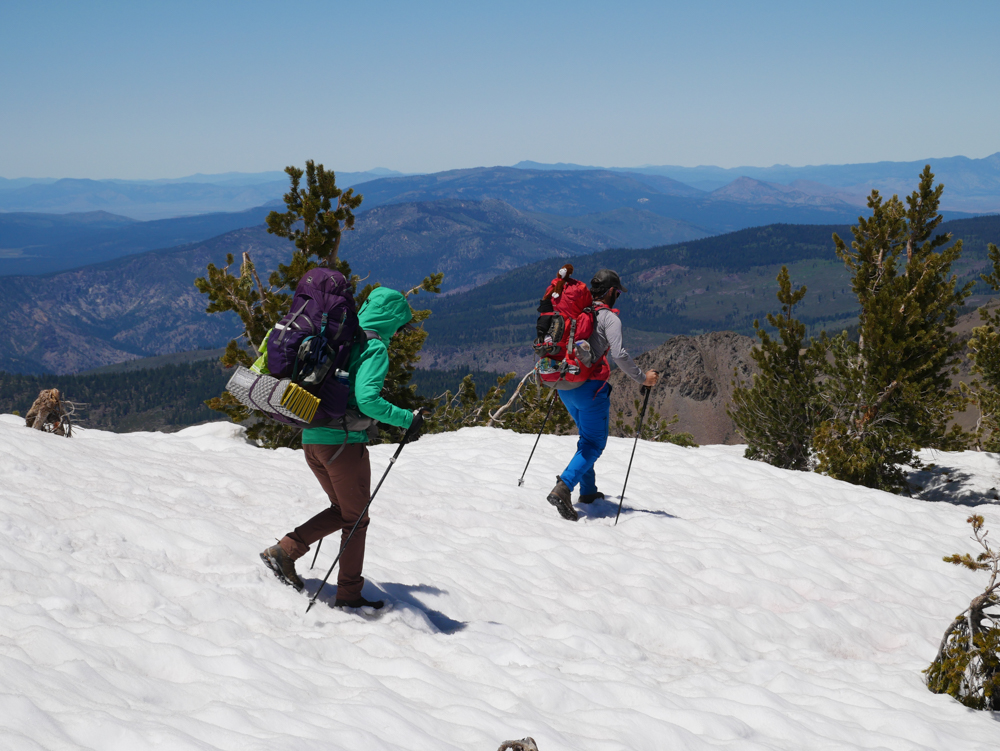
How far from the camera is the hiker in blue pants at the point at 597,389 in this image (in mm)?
8344

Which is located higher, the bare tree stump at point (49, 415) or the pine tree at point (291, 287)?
the pine tree at point (291, 287)

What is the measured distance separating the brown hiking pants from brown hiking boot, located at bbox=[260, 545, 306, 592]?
0.17 ft

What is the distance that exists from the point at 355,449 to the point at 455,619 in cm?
194

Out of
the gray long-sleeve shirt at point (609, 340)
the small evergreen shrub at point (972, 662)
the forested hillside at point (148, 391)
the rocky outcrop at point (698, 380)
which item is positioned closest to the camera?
the small evergreen shrub at point (972, 662)

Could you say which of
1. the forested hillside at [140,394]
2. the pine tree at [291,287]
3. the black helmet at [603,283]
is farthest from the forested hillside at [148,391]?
the black helmet at [603,283]

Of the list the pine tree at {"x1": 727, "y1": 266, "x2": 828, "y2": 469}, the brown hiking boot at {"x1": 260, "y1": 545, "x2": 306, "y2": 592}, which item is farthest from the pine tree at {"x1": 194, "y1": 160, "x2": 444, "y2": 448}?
the brown hiking boot at {"x1": 260, "y1": 545, "x2": 306, "y2": 592}

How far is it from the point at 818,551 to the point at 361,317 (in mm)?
6851

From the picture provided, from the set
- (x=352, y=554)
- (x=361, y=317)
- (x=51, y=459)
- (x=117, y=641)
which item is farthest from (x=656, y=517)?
(x=51, y=459)

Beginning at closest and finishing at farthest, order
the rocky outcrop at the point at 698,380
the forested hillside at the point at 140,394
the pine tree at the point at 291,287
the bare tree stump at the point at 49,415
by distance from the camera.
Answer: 1. the bare tree stump at the point at 49,415
2. the pine tree at the point at 291,287
3. the rocky outcrop at the point at 698,380
4. the forested hillside at the point at 140,394

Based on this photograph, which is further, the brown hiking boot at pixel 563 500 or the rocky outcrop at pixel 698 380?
the rocky outcrop at pixel 698 380

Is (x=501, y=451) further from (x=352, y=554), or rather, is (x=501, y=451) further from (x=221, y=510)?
(x=352, y=554)

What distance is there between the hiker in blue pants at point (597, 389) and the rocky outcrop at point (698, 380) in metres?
67.3

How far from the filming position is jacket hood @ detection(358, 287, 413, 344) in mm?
5418

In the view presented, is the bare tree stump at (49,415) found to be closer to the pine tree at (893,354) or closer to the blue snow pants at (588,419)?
the blue snow pants at (588,419)
